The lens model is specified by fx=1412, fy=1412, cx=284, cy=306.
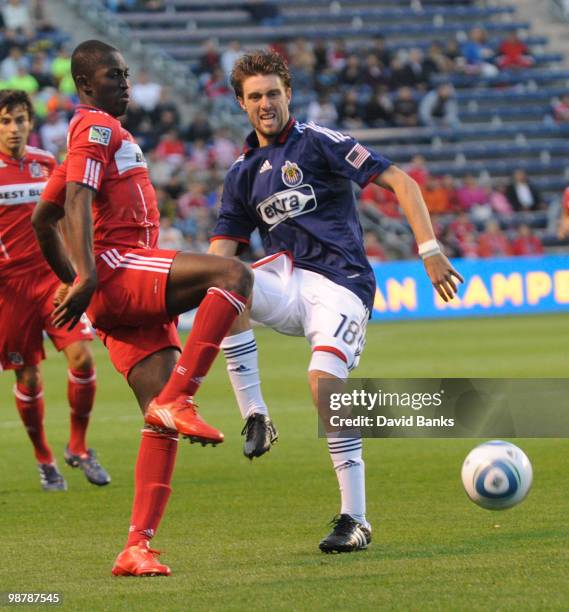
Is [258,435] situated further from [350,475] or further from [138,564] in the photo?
[138,564]

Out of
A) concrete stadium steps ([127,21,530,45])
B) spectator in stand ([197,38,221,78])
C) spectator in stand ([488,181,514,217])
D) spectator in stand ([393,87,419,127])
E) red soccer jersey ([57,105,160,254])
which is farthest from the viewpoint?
concrete stadium steps ([127,21,530,45])

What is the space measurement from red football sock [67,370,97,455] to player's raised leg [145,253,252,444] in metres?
3.61

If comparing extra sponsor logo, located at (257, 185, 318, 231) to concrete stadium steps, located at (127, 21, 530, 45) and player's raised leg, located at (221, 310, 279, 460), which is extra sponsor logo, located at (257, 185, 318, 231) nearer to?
player's raised leg, located at (221, 310, 279, 460)

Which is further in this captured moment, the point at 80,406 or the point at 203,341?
the point at 80,406

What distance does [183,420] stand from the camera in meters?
5.50

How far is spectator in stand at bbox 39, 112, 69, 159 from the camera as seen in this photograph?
2212 centimetres

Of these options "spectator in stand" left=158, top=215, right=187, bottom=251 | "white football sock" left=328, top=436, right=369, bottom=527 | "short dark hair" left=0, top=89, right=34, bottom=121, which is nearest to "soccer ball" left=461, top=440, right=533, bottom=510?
"white football sock" left=328, top=436, right=369, bottom=527

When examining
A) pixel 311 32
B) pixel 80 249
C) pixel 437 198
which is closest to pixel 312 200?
pixel 80 249

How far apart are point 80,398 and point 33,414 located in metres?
0.32

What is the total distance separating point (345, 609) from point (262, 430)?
1.29 metres

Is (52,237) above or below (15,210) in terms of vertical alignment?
below

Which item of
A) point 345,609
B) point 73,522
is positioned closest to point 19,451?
point 73,522

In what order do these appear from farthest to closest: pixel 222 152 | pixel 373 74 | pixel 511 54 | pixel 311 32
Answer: pixel 511 54, pixel 311 32, pixel 373 74, pixel 222 152

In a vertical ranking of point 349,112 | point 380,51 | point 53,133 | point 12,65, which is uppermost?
point 380,51
